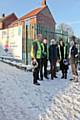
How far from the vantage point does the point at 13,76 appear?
12.2 meters

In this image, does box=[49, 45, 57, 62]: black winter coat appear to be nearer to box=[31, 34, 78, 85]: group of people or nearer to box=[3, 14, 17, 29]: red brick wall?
box=[31, 34, 78, 85]: group of people

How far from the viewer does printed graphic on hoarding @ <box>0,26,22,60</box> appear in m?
15.1

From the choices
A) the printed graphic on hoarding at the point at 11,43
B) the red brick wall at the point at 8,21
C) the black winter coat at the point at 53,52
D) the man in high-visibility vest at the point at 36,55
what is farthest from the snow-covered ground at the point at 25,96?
Result: the red brick wall at the point at 8,21

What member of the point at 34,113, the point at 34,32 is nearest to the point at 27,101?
the point at 34,113

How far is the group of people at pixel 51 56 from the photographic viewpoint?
1040 cm

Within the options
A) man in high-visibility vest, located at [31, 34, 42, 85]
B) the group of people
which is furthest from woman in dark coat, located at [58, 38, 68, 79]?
man in high-visibility vest, located at [31, 34, 42, 85]

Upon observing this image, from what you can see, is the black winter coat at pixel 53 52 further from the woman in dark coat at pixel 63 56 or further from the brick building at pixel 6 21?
the brick building at pixel 6 21

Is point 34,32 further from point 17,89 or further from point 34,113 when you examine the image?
Result: point 34,113

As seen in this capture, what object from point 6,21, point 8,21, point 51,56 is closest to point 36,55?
point 51,56

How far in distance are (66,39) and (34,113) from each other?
11.1 meters

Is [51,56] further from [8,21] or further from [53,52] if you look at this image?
[8,21]

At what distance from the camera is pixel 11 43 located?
16.3 metres

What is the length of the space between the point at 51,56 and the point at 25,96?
146 inches

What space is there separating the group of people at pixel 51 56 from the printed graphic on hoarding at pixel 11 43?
3261 mm
